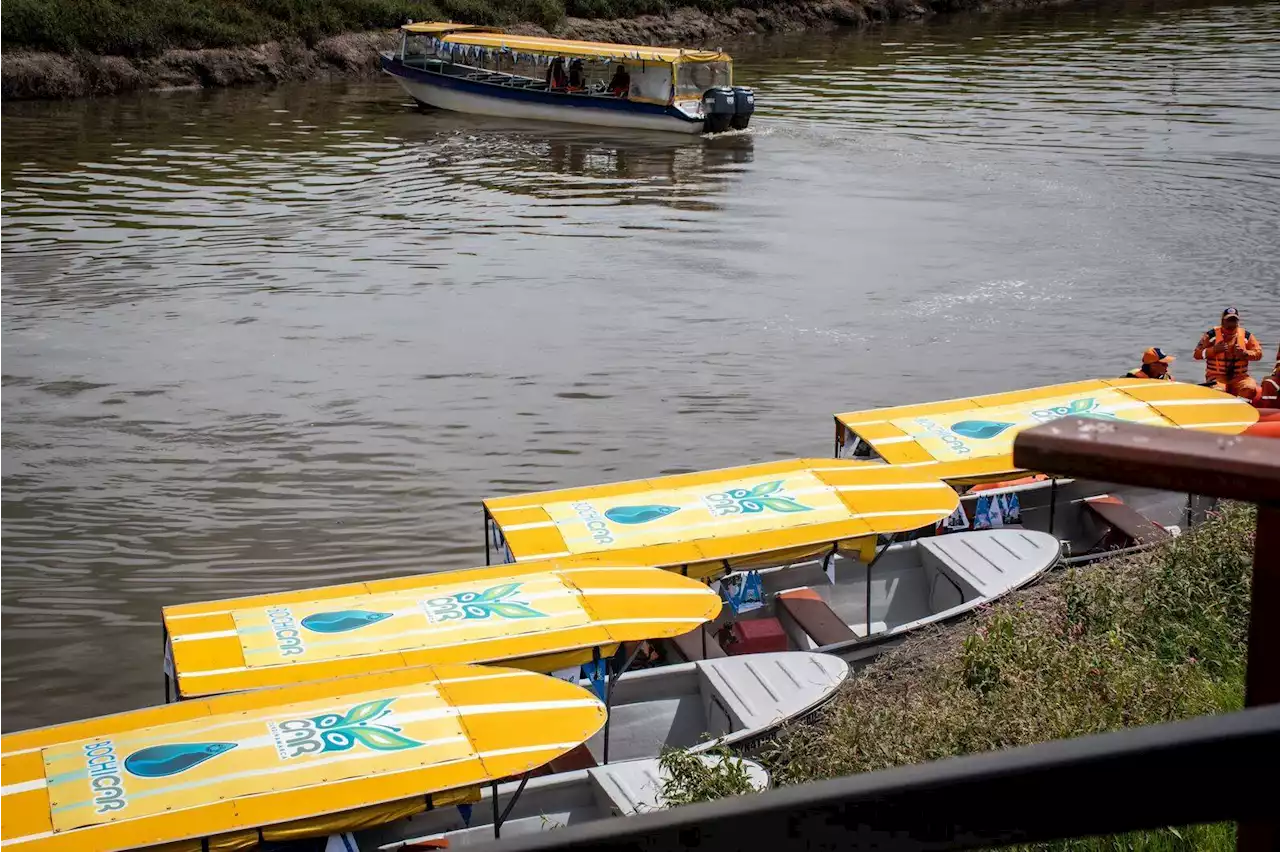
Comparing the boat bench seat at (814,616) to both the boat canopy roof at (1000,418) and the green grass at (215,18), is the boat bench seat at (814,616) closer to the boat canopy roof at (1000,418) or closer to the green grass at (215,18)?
the boat canopy roof at (1000,418)

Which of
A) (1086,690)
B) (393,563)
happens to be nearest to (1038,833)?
(1086,690)

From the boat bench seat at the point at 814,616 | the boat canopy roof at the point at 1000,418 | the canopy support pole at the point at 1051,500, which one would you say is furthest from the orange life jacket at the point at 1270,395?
the boat bench seat at the point at 814,616

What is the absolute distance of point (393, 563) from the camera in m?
15.9

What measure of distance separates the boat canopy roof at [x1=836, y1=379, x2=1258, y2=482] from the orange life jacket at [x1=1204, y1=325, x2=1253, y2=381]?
2057 millimetres

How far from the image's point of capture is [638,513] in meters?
13.4

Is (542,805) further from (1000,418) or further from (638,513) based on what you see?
(1000,418)

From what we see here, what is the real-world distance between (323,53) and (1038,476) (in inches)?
1615

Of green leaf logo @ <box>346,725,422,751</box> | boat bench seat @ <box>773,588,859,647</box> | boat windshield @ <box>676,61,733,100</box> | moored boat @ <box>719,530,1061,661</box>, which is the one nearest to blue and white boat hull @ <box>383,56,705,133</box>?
boat windshield @ <box>676,61,733,100</box>

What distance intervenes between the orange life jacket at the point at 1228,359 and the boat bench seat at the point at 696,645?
9.04m

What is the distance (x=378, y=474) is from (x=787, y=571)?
20.9 ft

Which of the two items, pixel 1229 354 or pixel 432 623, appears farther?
pixel 1229 354

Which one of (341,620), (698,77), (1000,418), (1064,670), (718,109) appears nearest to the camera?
(1064,670)

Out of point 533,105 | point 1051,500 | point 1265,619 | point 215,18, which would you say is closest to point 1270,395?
point 1051,500

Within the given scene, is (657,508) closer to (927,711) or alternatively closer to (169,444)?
(927,711)
